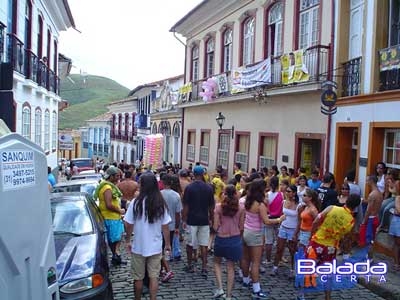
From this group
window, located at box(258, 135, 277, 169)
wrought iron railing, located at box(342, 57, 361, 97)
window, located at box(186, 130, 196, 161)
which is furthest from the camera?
window, located at box(186, 130, 196, 161)

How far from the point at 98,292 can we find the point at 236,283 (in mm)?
2852

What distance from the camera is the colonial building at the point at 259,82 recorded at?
12.9 meters

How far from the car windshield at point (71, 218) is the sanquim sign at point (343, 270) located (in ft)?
9.93

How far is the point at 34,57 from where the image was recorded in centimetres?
1595

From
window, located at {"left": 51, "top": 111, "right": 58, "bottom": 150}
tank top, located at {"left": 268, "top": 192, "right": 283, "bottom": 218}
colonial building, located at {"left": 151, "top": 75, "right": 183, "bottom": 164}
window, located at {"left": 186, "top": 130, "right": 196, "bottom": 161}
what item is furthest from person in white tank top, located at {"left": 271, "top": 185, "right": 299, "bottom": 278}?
window, located at {"left": 51, "top": 111, "right": 58, "bottom": 150}

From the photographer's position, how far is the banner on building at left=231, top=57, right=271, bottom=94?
48.4ft

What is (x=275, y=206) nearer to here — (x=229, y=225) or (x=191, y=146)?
(x=229, y=225)

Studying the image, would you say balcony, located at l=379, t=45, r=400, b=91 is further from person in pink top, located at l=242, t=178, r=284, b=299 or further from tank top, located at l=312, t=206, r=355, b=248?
person in pink top, located at l=242, t=178, r=284, b=299

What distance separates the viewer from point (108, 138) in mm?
53688

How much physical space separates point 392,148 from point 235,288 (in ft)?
17.4

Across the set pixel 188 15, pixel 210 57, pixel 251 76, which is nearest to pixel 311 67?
pixel 251 76

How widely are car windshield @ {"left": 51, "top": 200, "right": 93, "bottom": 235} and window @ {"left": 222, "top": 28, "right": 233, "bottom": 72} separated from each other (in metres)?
13.7

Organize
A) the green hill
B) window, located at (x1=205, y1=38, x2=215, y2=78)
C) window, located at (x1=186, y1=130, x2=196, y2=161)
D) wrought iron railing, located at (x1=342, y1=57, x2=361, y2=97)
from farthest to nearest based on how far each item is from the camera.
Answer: the green hill → window, located at (x1=186, y1=130, x2=196, y2=161) → window, located at (x1=205, y1=38, x2=215, y2=78) → wrought iron railing, located at (x1=342, y1=57, x2=361, y2=97)

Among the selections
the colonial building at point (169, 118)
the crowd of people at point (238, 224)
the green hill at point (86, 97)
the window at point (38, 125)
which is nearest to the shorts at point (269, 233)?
the crowd of people at point (238, 224)
